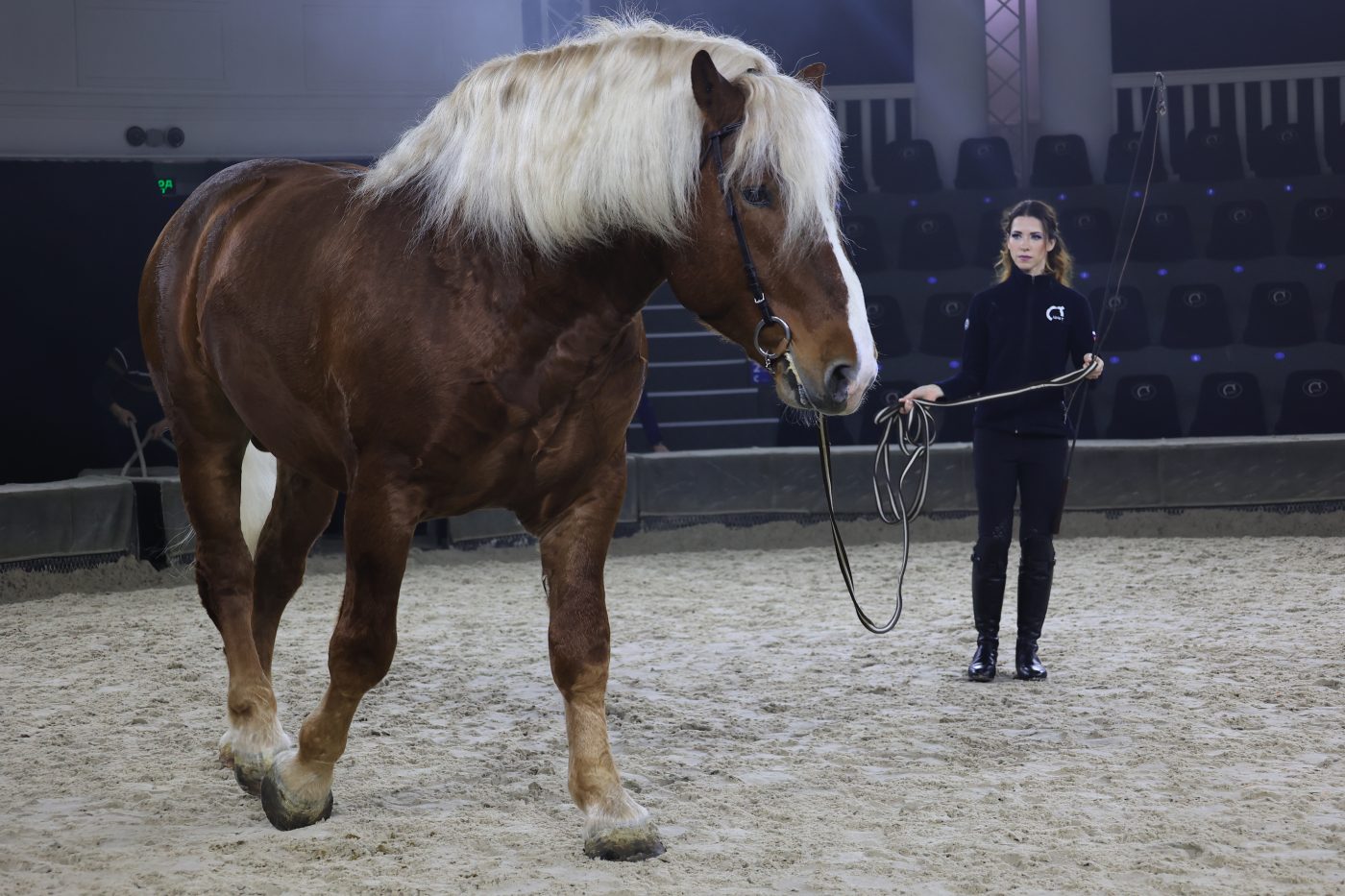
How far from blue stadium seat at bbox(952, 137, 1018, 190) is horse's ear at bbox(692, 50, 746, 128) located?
25.7 ft

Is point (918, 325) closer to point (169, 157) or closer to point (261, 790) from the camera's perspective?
point (169, 157)

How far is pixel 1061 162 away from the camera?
9758mm

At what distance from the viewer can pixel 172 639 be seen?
5152mm

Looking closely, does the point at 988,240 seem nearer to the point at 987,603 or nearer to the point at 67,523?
the point at 987,603

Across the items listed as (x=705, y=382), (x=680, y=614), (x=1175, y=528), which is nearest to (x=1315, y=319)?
(x=1175, y=528)

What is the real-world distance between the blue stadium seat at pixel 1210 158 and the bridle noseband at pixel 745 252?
824 cm

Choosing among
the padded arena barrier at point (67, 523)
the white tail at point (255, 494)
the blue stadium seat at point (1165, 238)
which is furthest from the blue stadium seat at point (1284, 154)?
the white tail at point (255, 494)

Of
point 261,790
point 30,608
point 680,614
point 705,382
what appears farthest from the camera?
point 705,382

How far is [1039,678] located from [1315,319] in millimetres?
5988

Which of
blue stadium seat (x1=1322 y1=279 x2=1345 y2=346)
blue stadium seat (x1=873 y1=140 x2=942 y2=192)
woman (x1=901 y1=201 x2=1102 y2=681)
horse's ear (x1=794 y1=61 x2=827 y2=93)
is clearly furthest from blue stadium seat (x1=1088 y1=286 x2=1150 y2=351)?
horse's ear (x1=794 y1=61 x2=827 y2=93)

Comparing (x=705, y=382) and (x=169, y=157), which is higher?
(x=169, y=157)

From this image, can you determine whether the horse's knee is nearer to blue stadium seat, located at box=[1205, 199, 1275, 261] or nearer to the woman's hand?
the woman's hand

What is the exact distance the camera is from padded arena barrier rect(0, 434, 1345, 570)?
24.0 feet

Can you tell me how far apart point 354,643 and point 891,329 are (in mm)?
6764
